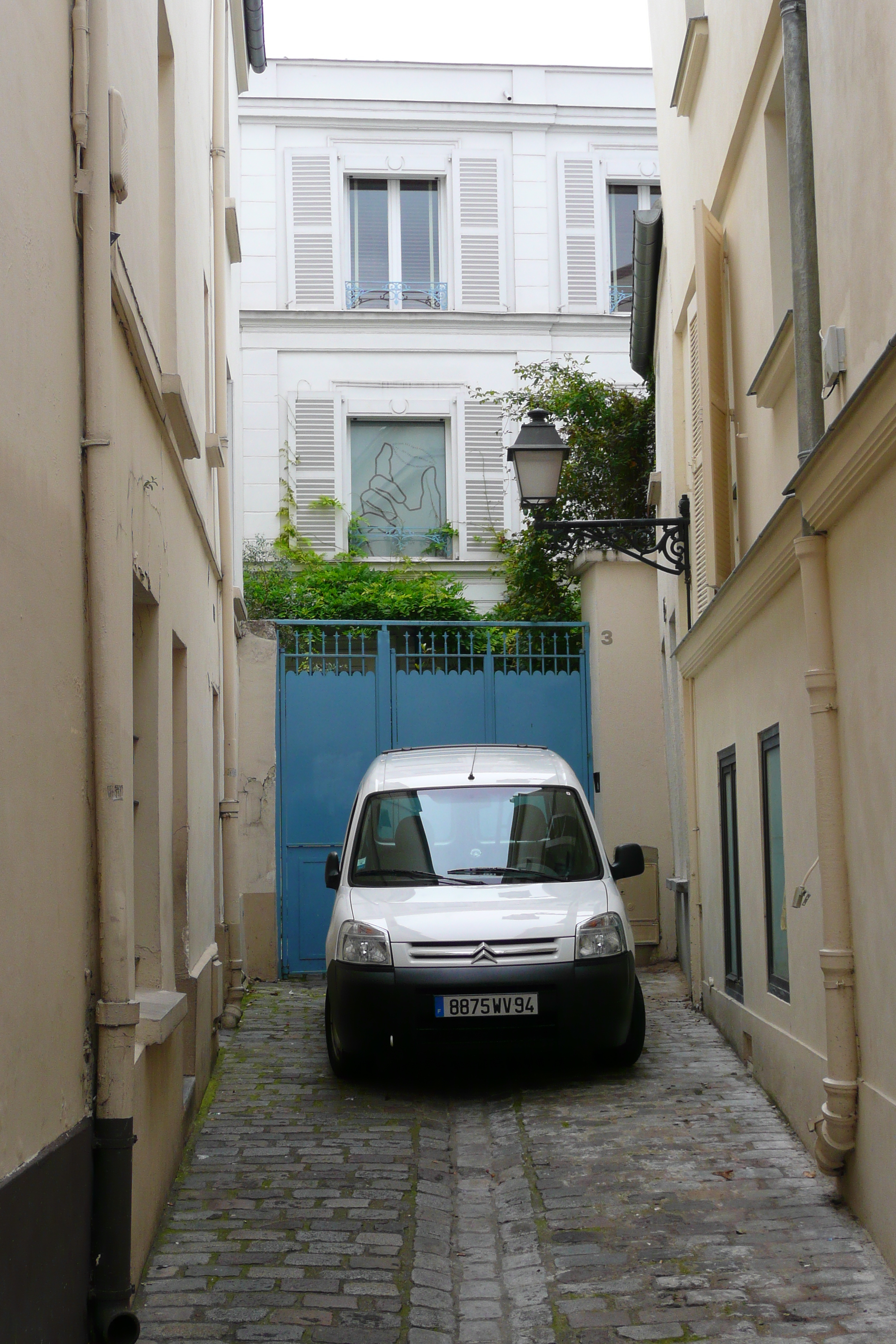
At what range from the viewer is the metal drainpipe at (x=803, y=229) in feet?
18.7


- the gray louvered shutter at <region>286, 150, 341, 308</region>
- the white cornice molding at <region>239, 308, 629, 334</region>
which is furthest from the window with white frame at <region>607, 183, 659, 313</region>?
the gray louvered shutter at <region>286, 150, 341, 308</region>

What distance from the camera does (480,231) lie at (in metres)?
19.0

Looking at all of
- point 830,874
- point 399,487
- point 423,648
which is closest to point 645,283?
point 423,648

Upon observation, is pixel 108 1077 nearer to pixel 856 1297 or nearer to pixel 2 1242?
pixel 2 1242

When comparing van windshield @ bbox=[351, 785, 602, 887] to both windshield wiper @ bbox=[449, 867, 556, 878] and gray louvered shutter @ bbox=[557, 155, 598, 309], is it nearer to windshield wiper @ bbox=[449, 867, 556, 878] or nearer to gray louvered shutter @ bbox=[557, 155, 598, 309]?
windshield wiper @ bbox=[449, 867, 556, 878]

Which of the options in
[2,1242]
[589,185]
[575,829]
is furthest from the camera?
[589,185]

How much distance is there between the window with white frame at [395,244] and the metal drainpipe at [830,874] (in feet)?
46.9

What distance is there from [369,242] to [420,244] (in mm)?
699

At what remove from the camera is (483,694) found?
13531 mm

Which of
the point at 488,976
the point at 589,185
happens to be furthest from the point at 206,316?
the point at 589,185

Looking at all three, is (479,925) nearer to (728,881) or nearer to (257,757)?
(728,881)

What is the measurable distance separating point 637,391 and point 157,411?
12.4 meters

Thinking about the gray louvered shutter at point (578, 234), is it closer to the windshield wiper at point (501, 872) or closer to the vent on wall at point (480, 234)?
the vent on wall at point (480, 234)

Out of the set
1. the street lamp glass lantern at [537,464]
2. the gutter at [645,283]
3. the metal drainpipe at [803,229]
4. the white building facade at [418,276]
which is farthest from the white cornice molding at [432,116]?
the metal drainpipe at [803,229]
